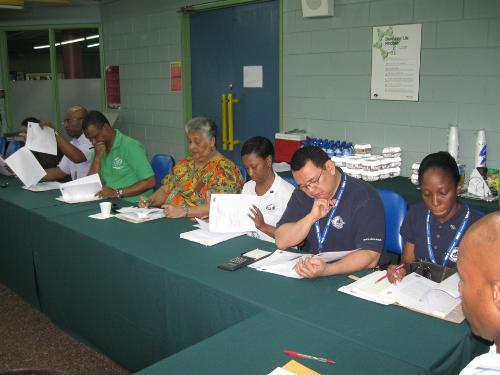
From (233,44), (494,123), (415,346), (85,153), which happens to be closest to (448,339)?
(415,346)

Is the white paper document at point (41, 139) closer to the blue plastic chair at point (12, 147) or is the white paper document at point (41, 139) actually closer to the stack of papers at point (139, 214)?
A: the stack of papers at point (139, 214)

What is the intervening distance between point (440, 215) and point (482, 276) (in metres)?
1.27

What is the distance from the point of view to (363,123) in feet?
14.0

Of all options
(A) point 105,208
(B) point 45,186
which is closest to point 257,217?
(A) point 105,208

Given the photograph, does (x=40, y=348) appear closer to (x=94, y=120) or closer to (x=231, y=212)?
(x=231, y=212)

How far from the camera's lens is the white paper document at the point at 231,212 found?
105 inches

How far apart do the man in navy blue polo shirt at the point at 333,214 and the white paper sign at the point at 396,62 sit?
1907 mm

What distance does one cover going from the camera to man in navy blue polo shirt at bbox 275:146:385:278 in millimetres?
2189

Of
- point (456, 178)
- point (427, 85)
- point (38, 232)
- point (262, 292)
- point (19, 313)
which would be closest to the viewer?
point (262, 292)

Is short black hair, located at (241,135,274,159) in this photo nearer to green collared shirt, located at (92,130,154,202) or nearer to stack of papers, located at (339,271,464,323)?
stack of papers, located at (339,271,464,323)

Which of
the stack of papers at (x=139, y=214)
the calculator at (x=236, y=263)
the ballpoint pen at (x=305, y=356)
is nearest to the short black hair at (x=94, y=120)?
the stack of papers at (x=139, y=214)

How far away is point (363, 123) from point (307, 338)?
2.99 meters

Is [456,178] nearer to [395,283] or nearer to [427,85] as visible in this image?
[395,283]

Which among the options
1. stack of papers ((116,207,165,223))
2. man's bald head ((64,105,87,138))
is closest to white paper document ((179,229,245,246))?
stack of papers ((116,207,165,223))
